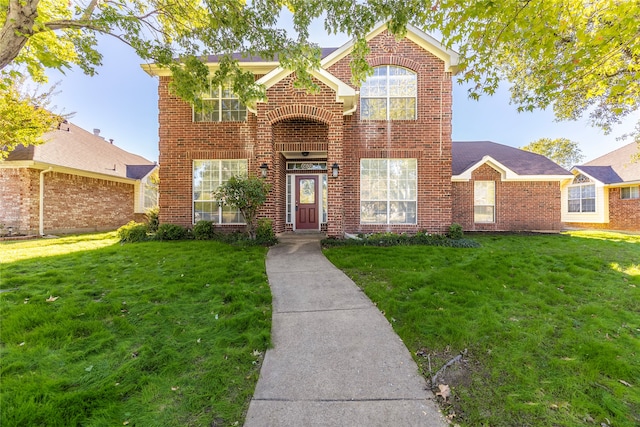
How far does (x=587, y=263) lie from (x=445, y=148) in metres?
5.31

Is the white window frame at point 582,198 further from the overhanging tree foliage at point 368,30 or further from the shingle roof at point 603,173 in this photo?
the overhanging tree foliage at point 368,30

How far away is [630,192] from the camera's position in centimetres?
1634

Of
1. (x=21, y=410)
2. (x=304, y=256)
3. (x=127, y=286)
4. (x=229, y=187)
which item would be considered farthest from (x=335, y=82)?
(x=21, y=410)

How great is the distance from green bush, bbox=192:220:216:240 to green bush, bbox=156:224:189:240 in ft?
1.36

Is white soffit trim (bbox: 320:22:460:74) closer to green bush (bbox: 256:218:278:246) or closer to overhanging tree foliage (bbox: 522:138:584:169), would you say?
green bush (bbox: 256:218:278:246)

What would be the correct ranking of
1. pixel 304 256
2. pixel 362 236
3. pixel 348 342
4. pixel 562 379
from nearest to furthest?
1. pixel 562 379
2. pixel 348 342
3. pixel 304 256
4. pixel 362 236

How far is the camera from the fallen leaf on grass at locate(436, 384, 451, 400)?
7.77 ft

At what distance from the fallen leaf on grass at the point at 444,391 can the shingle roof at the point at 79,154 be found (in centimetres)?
1675

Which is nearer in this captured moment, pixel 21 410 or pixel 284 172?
pixel 21 410

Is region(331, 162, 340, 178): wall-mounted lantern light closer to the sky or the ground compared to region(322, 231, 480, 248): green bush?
closer to the sky

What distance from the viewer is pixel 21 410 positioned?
2.03m

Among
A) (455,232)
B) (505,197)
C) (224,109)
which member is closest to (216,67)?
(224,109)

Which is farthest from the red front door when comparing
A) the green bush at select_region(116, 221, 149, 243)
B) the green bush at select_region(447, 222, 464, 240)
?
the green bush at select_region(116, 221, 149, 243)

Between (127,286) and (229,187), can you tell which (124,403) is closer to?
(127,286)
